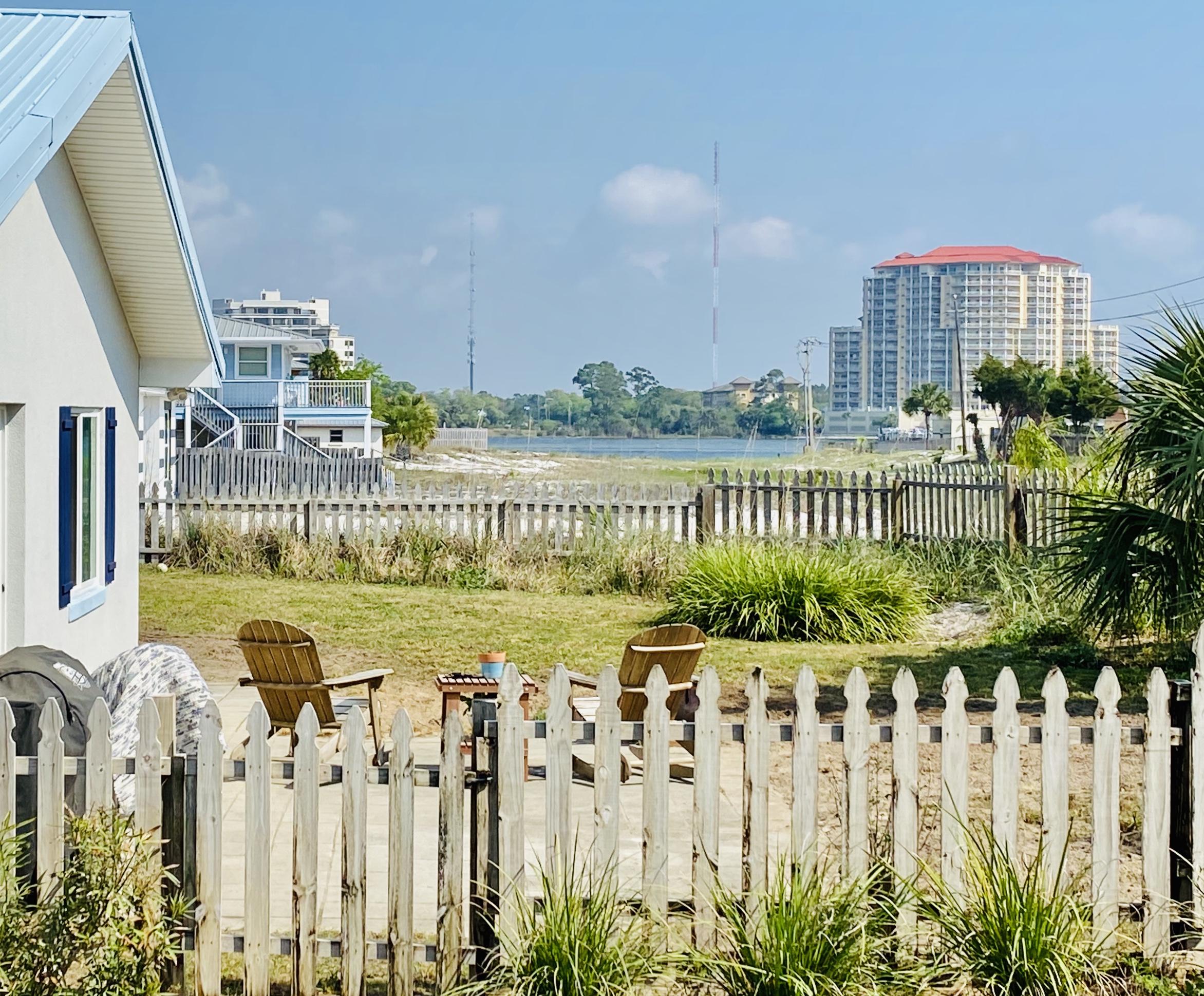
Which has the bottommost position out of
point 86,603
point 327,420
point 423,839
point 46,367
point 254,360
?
point 423,839

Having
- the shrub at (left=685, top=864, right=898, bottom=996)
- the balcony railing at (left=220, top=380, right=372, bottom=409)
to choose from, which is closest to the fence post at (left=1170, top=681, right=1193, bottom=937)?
the shrub at (left=685, top=864, right=898, bottom=996)

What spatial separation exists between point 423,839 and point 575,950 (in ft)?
8.46

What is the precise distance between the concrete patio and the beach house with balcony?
4056 cm

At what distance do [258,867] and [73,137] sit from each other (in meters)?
5.72

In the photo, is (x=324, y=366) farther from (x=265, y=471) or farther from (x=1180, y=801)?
(x=1180, y=801)

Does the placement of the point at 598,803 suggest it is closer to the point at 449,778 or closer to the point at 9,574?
the point at 449,778

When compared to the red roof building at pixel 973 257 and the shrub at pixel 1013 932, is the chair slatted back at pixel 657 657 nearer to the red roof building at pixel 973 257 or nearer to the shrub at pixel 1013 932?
the shrub at pixel 1013 932

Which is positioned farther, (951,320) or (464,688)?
(951,320)

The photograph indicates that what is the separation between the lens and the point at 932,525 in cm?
1998

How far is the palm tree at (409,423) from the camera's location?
258ft

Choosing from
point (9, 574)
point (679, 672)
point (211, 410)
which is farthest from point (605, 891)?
point (211, 410)

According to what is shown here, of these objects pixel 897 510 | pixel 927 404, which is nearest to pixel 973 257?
Result: pixel 927 404

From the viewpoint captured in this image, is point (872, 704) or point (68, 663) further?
point (872, 704)

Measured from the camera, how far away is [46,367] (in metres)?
8.73
